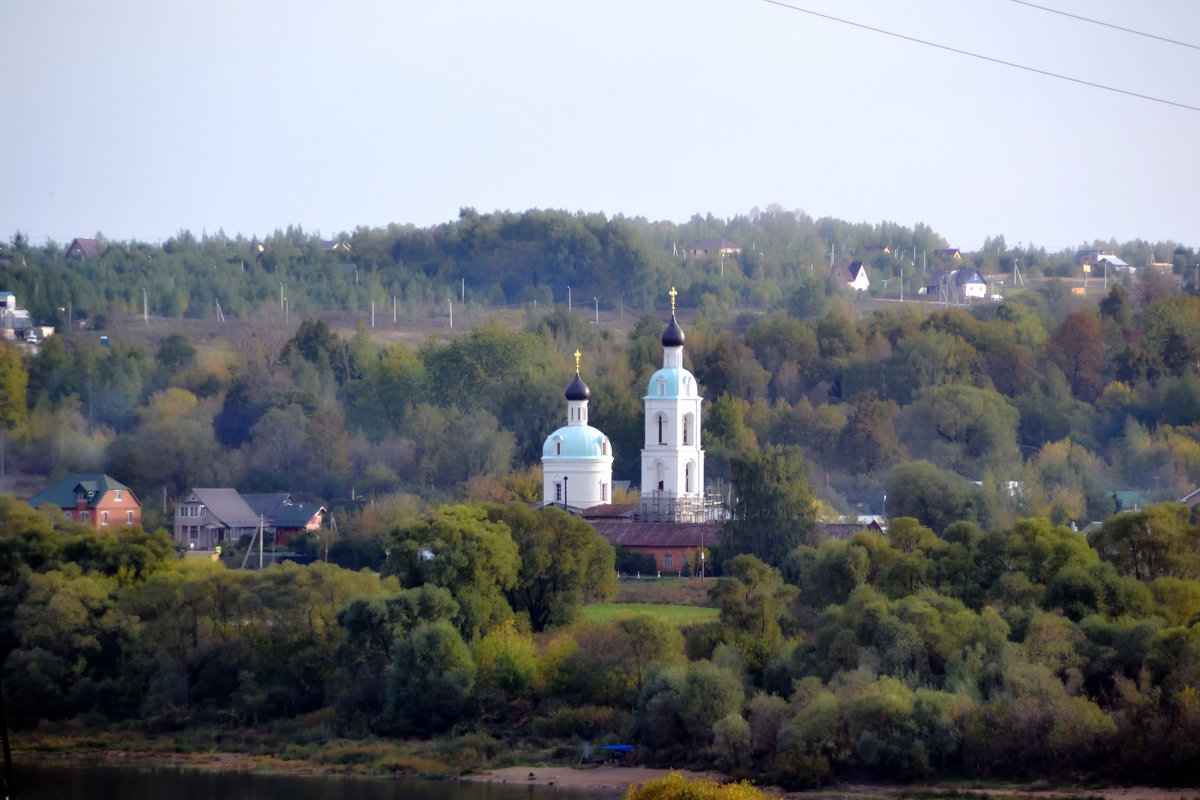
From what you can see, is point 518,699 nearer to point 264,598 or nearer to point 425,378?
point 264,598

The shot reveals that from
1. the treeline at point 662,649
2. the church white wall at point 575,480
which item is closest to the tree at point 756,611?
the treeline at point 662,649

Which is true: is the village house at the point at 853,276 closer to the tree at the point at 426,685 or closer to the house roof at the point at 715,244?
the house roof at the point at 715,244

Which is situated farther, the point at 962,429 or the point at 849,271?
the point at 849,271

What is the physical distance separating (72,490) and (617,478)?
17.8 m

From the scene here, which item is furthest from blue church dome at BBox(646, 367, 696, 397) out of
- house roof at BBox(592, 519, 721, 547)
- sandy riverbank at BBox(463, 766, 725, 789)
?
sandy riverbank at BBox(463, 766, 725, 789)

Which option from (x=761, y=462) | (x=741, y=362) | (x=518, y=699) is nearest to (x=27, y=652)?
(x=518, y=699)

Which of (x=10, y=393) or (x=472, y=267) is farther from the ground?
(x=472, y=267)

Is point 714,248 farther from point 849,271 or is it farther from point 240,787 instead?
point 240,787

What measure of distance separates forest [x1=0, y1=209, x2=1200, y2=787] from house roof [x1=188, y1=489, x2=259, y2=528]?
1.68 m

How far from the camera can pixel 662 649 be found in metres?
39.3

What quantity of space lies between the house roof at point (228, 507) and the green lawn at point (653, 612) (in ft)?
51.6

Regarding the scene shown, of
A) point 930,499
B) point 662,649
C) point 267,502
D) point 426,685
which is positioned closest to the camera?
point 426,685

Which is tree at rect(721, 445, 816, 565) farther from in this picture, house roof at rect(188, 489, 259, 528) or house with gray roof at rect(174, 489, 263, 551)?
house roof at rect(188, 489, 259, 528)

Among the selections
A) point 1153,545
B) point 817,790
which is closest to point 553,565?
point 817,790
